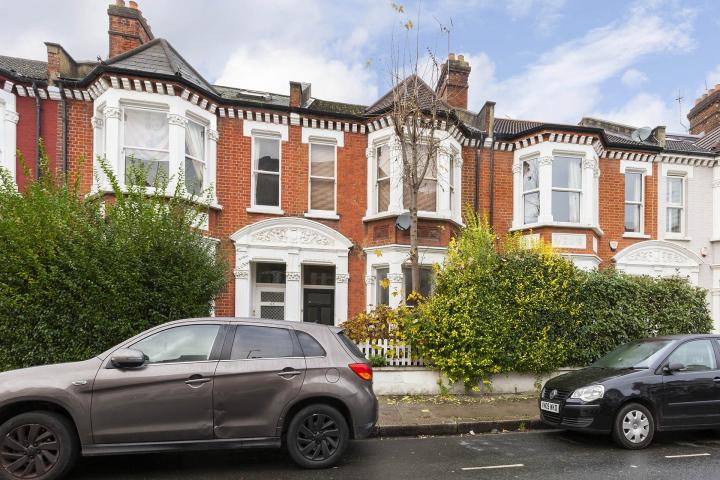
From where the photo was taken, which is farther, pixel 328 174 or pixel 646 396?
pixel 328 174

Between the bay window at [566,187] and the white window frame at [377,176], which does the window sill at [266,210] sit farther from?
the bay window at [566,187]

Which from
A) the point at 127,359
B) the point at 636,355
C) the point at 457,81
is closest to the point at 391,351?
the point at 636,355

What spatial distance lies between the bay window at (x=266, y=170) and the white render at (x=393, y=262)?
295 centimetres

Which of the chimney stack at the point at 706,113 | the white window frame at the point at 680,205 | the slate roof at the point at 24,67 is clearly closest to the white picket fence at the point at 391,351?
the slate roof at the point at 24,67

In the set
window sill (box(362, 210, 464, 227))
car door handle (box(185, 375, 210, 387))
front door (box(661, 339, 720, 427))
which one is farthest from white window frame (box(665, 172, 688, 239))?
car door handle (box(185, 375, 210, 387))

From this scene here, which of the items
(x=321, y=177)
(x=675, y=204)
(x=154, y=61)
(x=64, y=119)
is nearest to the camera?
(x=64, y=119)

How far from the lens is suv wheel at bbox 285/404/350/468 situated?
4938 mm

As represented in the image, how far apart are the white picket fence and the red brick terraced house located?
2.53 metres

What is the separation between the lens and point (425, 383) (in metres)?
8.71

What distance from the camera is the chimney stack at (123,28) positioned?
12.3 meters

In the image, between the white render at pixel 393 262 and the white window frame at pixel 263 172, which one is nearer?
the white render at pixel 393 262

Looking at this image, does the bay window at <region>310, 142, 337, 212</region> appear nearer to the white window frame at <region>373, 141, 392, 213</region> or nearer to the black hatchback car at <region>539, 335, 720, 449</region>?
the white window frame at <region>373, 141, 392, 213</region>

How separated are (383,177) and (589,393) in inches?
306

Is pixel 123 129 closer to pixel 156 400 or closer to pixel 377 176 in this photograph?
pixel 377 176
